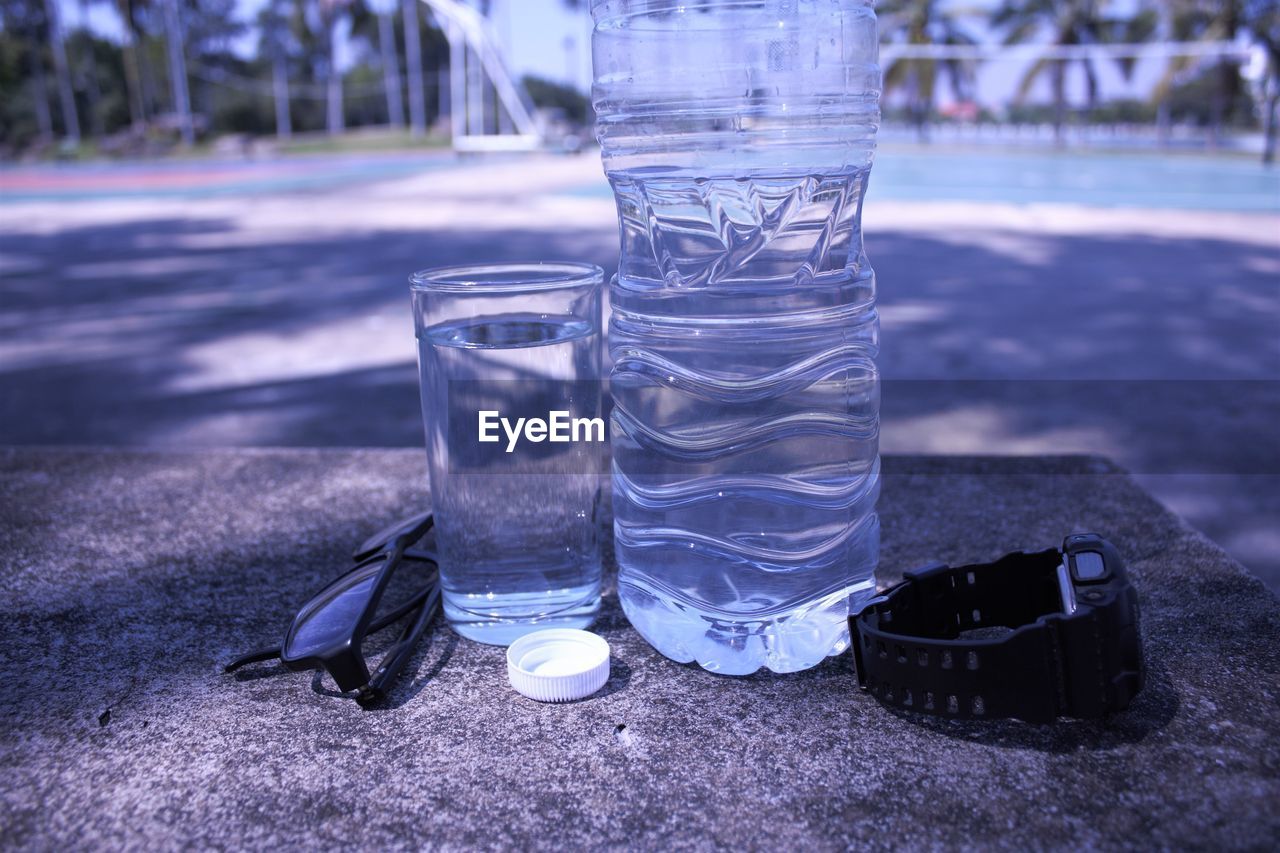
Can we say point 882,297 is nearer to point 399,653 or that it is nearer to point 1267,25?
point 399,653

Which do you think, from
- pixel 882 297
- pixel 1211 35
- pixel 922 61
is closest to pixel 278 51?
pixel 922 61

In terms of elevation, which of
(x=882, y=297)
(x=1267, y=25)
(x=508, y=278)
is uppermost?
(x=1267, y=25)

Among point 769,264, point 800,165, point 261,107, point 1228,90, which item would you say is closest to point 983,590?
point 769,264

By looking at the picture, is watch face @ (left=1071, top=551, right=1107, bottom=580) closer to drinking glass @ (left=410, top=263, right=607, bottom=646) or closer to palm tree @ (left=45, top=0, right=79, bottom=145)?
drinking glass @ (left=410, top=263, right=607, bottom=646)

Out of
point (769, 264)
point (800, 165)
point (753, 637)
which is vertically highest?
point (800, 165)

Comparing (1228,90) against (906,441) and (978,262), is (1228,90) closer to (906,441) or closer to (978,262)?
(978,262)

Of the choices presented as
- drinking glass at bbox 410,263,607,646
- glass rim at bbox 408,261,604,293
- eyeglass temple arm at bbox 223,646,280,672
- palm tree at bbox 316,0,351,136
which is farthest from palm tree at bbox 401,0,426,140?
eyeglass temple arm at bbox 223,646,280,672
